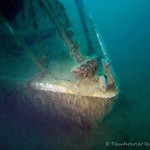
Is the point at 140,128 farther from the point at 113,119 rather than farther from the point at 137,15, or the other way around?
the point at 137,15

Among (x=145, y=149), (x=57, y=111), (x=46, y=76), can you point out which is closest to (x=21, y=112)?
(x=57, y=111)

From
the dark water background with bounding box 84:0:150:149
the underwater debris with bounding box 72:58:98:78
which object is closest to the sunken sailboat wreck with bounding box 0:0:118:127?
the underwater debris with bounding box 72:58:98:78

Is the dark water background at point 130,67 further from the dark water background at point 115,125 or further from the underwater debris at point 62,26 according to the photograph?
the underwater debris at point 62,26

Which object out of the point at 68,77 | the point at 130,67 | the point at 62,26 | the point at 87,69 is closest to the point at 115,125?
the point at 68,77

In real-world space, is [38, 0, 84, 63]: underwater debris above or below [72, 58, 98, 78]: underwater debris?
above

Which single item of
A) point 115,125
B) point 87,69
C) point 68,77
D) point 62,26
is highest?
point 62,26

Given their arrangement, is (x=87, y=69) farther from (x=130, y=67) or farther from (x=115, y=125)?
(x=130, y=67)

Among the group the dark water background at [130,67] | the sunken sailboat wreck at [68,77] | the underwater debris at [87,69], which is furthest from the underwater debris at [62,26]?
the dark water background at [130,67]

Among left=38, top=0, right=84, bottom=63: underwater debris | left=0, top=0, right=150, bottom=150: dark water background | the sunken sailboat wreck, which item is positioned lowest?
left=0, top=0, right=150, bottom=150: dark water background

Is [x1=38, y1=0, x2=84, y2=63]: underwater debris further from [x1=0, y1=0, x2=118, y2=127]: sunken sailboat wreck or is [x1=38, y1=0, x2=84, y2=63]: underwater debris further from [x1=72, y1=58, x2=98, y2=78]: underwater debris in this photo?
[x1=72, y1=58, x2=98, y2=78]: underwater debris

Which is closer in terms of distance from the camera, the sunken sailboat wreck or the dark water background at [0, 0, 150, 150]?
the sunken sailboat wreck

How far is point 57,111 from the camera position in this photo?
207 inches

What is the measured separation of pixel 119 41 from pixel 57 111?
643 cm

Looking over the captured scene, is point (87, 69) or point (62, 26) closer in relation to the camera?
point (87, 69)
